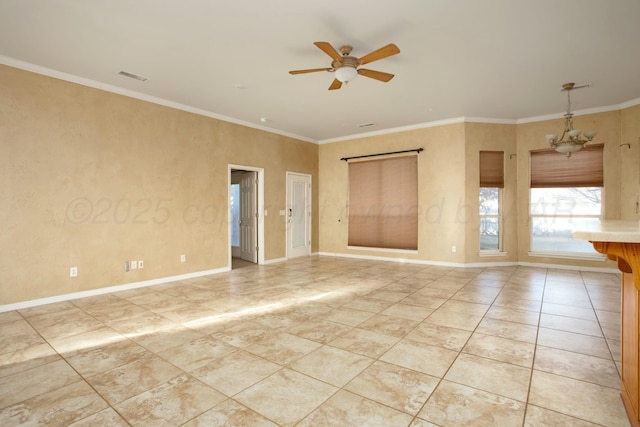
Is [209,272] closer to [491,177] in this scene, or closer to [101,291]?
[101,291]

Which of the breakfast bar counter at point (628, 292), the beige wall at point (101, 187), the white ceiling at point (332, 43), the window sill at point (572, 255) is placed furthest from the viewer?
the window sill at point (572, 255)

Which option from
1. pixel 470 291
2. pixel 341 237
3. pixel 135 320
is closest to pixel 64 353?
pixel 135 320

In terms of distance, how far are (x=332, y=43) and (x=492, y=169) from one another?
453cm

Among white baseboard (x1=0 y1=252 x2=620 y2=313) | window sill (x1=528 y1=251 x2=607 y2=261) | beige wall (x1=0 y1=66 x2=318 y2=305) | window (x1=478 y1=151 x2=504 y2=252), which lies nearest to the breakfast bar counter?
white baseboard (x1=0 y1=252 x2=620 y2=313)

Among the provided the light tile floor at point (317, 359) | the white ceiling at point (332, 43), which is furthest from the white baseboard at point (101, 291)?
the white ceiling at point (332, 43)

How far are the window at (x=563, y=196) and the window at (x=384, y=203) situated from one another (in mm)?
2283

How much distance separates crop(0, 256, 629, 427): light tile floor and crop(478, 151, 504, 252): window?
2063 millimetres

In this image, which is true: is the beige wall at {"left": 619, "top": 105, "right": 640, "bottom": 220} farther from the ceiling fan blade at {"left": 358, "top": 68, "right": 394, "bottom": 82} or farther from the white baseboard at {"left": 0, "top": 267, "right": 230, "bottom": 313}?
the white baseboard at {"left": 0, "top": 267, "right": 230, "bottom": 313}

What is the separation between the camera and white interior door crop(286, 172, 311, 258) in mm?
7523

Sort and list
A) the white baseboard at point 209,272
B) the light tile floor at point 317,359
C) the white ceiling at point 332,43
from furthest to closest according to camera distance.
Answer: the white baseboard at point 209,272
the white ceiling at point 332,43
the light tile floor at point 317,359

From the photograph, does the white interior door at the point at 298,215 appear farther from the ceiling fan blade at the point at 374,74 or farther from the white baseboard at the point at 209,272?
the ceiling fan blade at the point at 374,74

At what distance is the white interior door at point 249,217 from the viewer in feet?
22.8

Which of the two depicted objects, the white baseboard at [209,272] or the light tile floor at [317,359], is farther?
the white baseboard at [209,272]

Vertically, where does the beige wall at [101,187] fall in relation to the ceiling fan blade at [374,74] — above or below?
below
